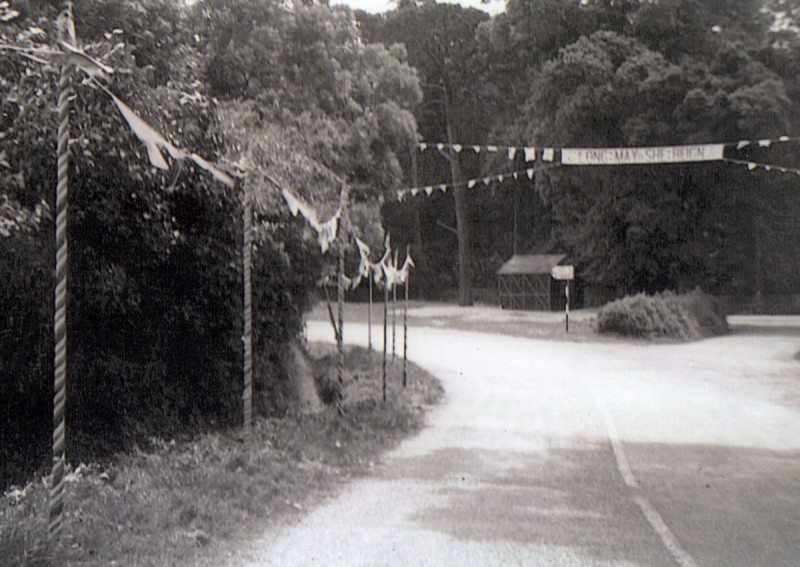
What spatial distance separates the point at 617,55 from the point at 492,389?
75.5 ft

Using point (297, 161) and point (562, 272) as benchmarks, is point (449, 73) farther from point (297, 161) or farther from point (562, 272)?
point (297, 161)

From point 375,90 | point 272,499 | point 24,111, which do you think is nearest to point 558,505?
point 272,499

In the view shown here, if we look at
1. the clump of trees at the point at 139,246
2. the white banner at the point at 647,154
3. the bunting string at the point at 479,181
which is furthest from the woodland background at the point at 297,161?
the white banner at the point at 647,154

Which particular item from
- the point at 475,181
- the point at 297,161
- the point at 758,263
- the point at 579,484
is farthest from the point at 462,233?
the point at 579,484

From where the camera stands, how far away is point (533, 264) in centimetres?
4522

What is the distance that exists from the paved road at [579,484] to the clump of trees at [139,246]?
129 inches

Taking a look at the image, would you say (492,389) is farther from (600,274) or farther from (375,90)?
(600,274)

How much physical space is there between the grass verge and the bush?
18185 millimetres

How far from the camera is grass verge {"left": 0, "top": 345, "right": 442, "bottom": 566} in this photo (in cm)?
553

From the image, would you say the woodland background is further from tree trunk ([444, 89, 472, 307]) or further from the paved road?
the paved road

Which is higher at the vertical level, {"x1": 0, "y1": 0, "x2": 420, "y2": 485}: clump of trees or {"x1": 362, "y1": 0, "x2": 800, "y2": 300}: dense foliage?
{"x1": 362, "y1": 0, "x2": 800, "y2": 300}: dense foliage

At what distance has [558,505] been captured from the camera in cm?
744

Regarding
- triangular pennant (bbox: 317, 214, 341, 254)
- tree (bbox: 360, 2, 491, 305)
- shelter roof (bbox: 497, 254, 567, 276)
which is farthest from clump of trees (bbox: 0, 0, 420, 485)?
shelter roof (bbox: 497, 254, 567, 276)

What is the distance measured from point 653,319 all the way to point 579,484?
68.5 feet
